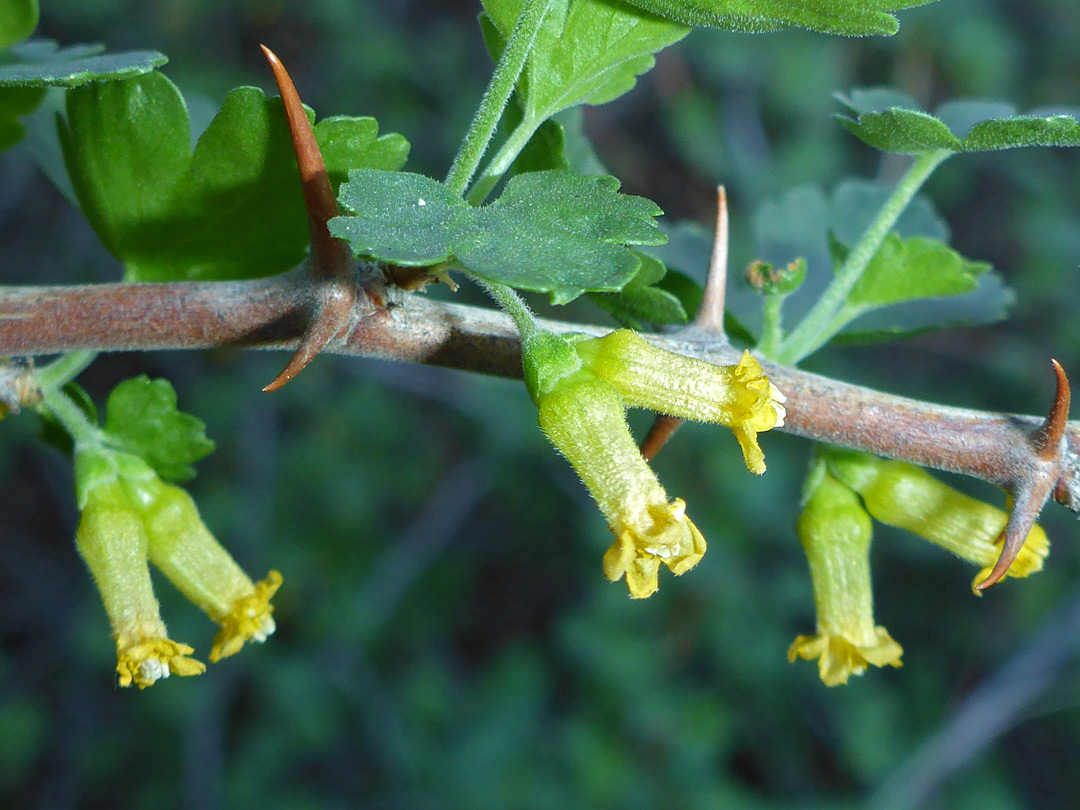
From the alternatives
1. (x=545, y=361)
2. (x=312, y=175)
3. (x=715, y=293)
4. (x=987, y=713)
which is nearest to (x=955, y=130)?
(x=715, y=293)

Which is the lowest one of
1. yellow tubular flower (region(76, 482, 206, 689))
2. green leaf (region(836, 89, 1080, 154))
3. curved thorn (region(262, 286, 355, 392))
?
yellow tubular flower (region(76, 482, 206, 689))

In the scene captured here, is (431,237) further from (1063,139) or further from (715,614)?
(715,614)

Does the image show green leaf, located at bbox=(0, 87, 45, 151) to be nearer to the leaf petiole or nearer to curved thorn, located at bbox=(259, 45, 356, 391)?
the leaf petiole

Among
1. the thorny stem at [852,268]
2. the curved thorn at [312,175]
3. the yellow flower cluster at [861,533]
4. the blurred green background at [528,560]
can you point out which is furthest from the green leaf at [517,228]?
the blurred green background at [528,560]

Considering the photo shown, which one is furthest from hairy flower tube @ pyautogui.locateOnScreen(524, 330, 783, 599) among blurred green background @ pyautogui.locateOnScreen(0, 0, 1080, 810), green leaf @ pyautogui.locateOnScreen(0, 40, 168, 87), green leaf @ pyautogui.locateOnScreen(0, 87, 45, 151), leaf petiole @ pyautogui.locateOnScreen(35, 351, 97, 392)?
blurred green background @ pyautogui.locateOnScreen(0, 0, 1080, 810)

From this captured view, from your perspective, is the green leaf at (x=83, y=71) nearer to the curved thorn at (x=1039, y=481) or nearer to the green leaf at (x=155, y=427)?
the green leaf at (x=155, y=427)

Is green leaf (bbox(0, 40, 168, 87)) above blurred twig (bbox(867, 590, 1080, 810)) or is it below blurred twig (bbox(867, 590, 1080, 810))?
above

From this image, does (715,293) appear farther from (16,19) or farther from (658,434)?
(16,19)
